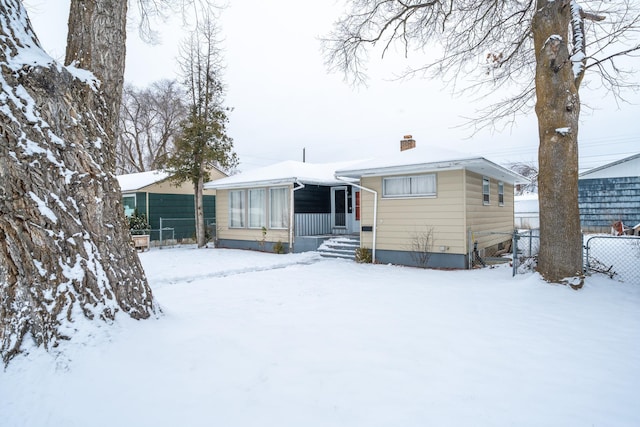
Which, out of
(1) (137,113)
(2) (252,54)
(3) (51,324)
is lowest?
(3) (51,324)

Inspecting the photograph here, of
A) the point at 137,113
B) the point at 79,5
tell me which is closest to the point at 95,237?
the point at 79,5

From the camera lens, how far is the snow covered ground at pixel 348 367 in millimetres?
2451

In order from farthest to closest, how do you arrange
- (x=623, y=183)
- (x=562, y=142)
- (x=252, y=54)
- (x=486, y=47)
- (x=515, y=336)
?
(x=623, y=183), (x=252, y=54), (x=486, y=47), (x=562, y=142), (x=515, y=336)

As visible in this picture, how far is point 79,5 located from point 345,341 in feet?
14.4

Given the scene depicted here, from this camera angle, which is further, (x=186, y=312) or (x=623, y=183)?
(x=623, y=183)

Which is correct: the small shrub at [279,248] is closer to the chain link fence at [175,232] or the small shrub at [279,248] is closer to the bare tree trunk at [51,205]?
the chain link fence at [175,232]

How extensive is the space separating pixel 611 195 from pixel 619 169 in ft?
3.68

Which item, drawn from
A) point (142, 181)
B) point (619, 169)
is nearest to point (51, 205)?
point (142, 181)

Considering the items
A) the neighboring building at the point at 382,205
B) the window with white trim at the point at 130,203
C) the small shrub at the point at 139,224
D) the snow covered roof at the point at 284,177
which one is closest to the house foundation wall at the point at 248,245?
the neighboring building at the point at 382,205

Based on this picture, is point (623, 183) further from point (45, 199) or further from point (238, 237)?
point (45, 199)

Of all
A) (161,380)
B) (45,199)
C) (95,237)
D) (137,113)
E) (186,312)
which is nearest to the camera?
(161,380)

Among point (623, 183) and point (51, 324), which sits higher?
point (623, 183)

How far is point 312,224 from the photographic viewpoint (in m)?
12.8

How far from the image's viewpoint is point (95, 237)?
3387 millimetres
